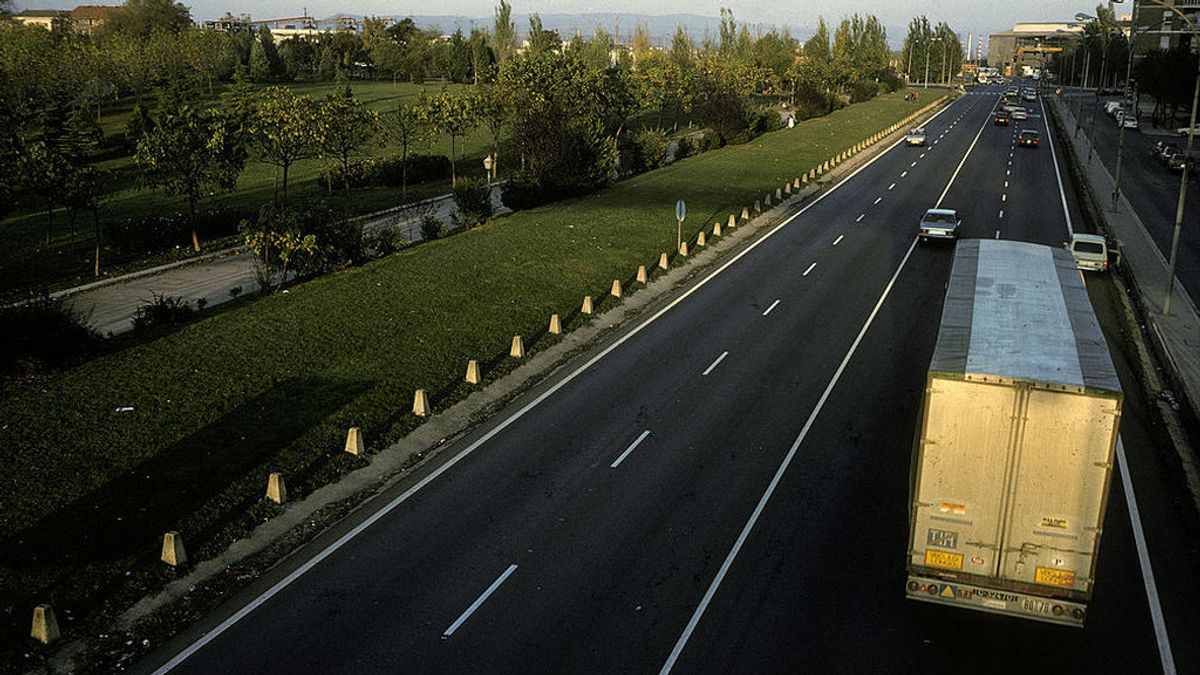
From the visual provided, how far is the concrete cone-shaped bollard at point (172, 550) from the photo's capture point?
1435 centimetres

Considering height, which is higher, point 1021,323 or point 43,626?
point 1021,323

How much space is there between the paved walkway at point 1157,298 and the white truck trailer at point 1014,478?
429 inches

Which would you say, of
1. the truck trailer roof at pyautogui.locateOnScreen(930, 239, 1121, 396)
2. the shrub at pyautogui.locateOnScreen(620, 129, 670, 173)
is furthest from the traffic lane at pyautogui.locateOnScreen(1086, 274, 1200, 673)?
the shrub at pyautogui.locateOnScreen(620, 129, 670, 173)

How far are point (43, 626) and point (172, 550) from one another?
218 centimetres

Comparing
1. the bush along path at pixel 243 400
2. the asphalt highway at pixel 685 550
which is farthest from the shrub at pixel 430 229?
the asphalt highway at pixel 685 550

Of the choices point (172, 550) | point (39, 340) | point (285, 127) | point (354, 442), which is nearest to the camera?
point (172, 550)

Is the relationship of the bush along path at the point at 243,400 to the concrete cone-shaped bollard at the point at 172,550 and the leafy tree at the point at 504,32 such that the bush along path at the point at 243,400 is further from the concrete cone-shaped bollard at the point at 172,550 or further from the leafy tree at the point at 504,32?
the leafy tree at the point at 504,32

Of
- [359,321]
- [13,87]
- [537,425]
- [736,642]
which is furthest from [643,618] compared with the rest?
[13,87]

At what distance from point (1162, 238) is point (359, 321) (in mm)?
34745

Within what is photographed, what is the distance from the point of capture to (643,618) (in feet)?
43.4

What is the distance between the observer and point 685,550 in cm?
1513

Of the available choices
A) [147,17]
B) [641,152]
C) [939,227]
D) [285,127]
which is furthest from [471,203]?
[147,17]

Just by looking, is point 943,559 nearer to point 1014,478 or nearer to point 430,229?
point 1014,478

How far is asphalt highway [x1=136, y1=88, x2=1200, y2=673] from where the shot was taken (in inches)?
491
